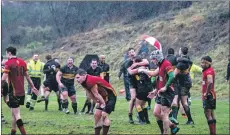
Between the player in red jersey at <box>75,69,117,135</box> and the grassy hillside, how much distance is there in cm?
2005

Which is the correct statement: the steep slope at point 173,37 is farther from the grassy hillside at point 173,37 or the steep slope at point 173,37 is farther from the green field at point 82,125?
the green field at point 82,125

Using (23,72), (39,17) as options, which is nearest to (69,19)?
(39,17)

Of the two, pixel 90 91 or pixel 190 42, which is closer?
pixel 90 91

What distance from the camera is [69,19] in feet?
182

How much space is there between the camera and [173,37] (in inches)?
1716

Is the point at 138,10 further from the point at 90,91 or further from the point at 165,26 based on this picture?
the point at 90,91

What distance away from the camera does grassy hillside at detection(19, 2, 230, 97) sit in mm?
38656

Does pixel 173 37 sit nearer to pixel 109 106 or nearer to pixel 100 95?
pixel 109 106

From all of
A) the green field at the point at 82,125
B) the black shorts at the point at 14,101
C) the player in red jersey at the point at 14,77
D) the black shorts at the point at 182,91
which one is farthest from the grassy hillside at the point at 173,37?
the black shorts at the point at 14,101

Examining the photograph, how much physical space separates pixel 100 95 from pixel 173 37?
31.9m

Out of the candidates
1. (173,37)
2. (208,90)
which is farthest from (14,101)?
(173,37)

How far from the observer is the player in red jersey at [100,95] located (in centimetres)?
1191

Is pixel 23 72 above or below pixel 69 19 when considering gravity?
below

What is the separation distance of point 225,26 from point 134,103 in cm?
2585
